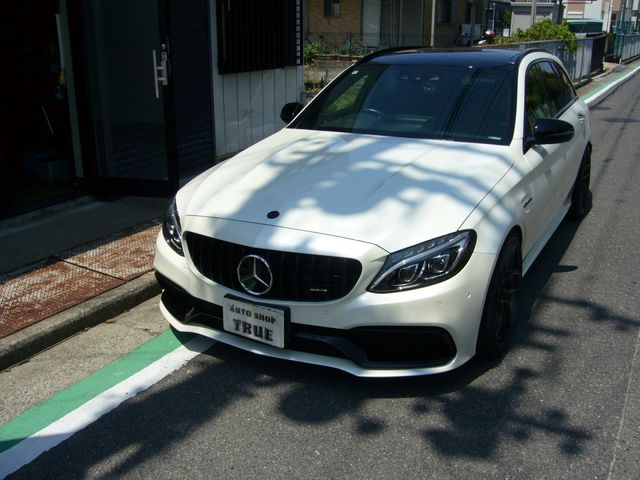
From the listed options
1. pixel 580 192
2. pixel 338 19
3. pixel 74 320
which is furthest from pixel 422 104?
pixel 338 19

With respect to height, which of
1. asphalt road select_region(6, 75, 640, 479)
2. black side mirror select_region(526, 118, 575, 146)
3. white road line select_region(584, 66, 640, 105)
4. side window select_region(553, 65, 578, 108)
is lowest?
asphalt road select_region(6, 75, 640, 479)

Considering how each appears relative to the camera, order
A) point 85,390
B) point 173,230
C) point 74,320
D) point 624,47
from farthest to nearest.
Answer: point 624,47, point 74,320, point 173,230, point 85,390

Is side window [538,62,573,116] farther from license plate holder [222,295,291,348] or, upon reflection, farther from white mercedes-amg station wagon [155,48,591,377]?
license plate holder [222,295,291,348]

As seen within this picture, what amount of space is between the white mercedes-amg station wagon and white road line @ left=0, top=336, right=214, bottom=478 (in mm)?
243

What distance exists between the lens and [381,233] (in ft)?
10.6

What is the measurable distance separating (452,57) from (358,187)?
1804 millimetres

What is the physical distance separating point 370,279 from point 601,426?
1.28 meters

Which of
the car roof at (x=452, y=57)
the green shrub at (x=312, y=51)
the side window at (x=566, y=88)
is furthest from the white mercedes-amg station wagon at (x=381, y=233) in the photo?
the green shrub at (x=312, y=51)

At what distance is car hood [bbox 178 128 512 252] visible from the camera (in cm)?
331

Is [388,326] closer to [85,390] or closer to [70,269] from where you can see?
[85,390]

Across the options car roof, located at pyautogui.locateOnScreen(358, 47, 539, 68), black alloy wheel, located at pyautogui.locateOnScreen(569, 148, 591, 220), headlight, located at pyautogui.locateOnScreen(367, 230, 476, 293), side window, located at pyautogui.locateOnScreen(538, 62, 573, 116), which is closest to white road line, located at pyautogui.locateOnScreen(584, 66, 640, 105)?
black alloy wheel, located at pyautogui.locateOnScreen(569, 148, 591, 220)

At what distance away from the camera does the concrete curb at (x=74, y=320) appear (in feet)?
12.5

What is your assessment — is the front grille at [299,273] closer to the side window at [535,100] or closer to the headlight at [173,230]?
the headlight at [173,230]

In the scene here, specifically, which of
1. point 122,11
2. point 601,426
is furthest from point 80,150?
point 601,426
